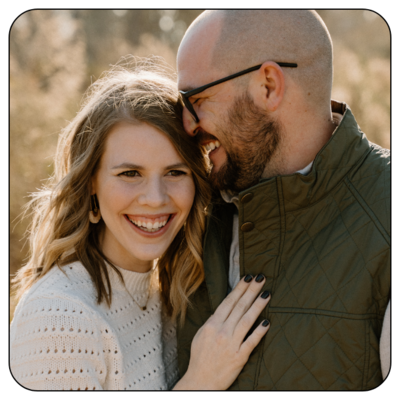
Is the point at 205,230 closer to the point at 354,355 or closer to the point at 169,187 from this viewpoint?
the point at 169,187

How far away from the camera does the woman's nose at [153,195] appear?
2160 mm

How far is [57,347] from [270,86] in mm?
1623

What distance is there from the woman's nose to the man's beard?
41 cm

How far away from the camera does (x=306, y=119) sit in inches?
88.0

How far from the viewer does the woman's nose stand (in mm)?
2160

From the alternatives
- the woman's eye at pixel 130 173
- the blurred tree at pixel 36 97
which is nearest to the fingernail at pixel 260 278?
the woman's eye at pixel 130 173

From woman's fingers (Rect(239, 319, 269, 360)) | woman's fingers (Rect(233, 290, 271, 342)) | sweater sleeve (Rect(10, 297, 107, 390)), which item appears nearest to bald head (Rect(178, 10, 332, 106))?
woman's fingers (Rect(233, 290, 271, 342))

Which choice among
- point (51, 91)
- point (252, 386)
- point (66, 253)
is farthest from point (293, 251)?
point (51, 91)

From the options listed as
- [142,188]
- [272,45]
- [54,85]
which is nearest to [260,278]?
[142,188]

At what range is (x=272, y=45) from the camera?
219 centimetres

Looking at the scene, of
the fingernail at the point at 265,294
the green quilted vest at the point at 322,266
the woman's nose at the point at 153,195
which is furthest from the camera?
the woman's nose at the point at 153,195

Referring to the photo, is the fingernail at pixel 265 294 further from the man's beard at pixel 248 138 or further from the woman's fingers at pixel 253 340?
the man's beard at pixel 248 138

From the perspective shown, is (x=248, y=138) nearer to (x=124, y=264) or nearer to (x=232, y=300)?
(x=232, y=300)

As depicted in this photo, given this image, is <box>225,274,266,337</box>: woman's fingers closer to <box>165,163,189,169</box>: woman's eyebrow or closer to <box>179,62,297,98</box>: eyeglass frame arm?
<box>165,163,189,169</box>: woman's eyebrow
